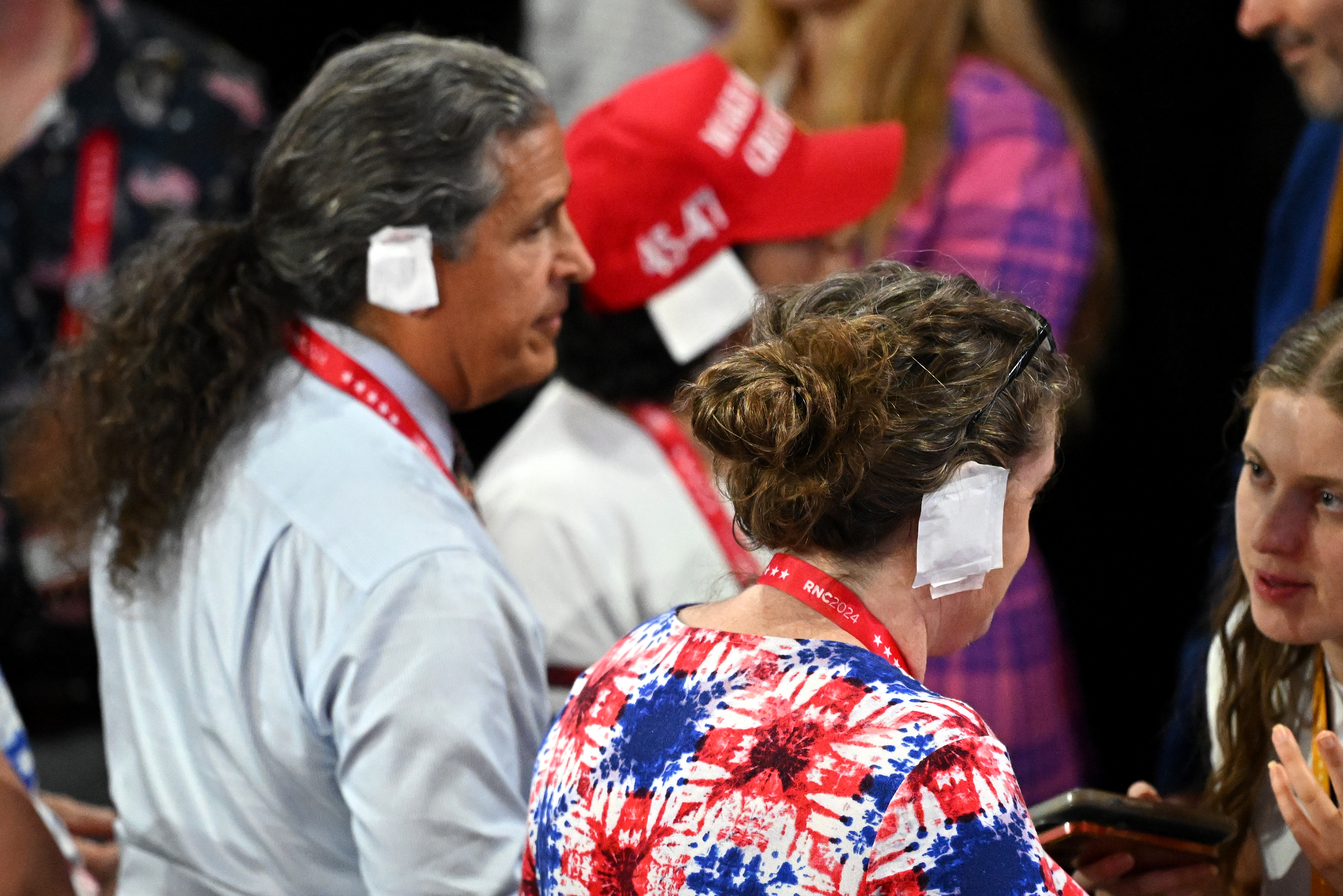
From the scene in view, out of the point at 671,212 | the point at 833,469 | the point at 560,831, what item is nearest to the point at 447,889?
the point at 560,831

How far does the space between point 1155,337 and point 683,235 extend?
4.97 ft

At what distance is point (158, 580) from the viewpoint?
166 cm

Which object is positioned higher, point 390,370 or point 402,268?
point 402,268

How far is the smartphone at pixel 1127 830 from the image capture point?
4.56 ft

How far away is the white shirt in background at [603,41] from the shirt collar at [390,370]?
181cm

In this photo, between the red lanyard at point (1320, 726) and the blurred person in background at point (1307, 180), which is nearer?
the red lanyard at point (1320, 726)

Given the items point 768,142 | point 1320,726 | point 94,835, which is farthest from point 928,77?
point 94,835

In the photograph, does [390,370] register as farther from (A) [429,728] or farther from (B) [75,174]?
(B) [75,174]

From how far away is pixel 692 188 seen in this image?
2279mm

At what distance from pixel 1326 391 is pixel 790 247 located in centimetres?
104

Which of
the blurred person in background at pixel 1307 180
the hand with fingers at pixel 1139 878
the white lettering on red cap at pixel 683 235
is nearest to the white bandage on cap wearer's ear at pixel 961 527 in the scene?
the hand with fingers at pixel 1139 878

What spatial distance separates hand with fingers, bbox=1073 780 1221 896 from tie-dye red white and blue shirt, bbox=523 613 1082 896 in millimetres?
361

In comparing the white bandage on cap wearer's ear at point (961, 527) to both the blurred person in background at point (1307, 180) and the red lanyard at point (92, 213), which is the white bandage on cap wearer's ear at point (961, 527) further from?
the red lanyard at point (92, 213)

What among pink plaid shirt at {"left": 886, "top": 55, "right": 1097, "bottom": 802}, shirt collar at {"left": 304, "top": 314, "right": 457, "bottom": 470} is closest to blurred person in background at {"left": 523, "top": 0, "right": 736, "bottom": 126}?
pink plaid shirt at {"left": 886, "top": 55, "right": 1097, "bottom": 802}
